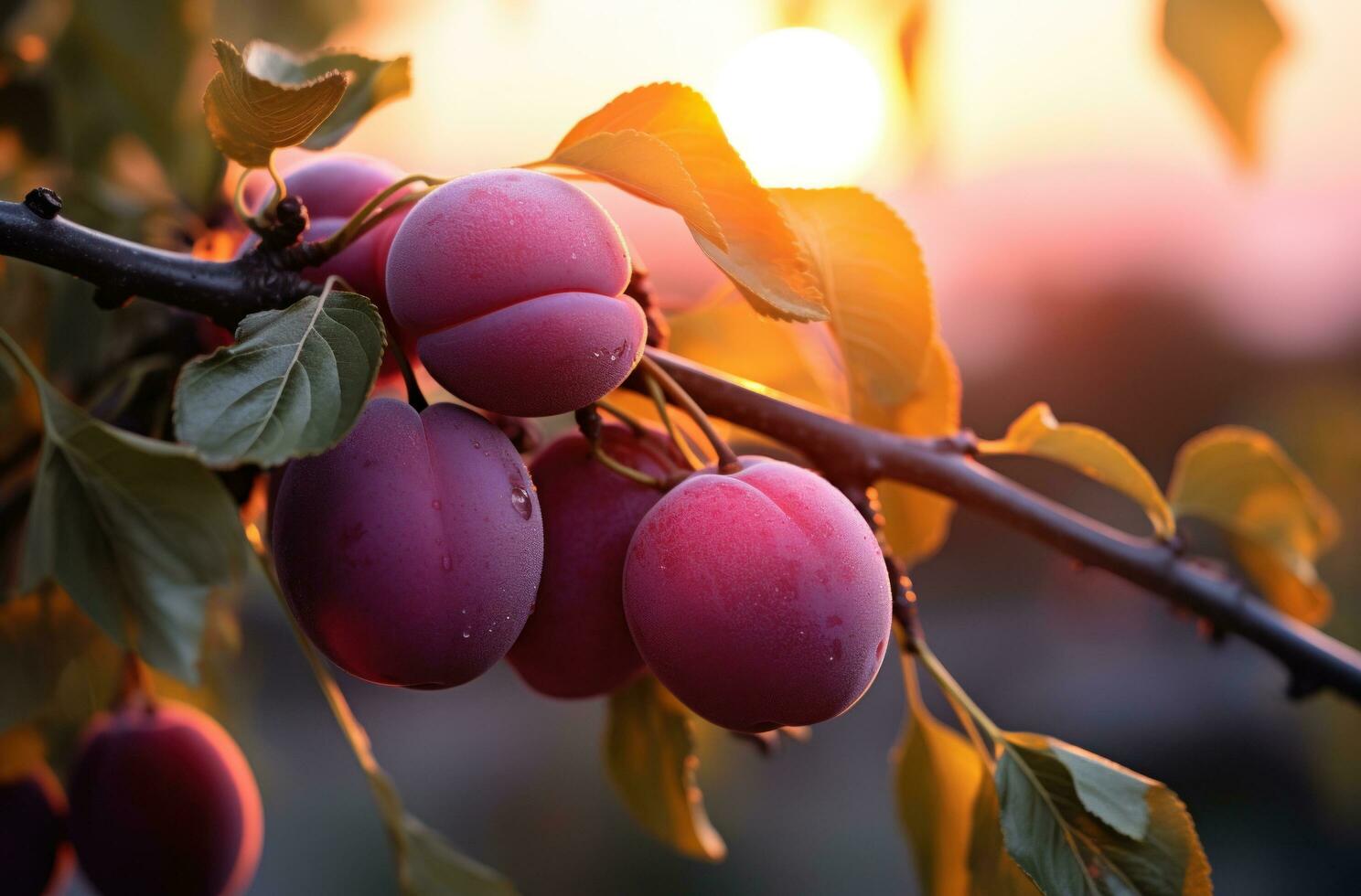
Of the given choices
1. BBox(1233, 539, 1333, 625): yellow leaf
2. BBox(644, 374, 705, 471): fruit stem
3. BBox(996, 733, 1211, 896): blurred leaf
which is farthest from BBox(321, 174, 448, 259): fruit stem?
BBox(1233, 539, 1333, 625): yellow leaf

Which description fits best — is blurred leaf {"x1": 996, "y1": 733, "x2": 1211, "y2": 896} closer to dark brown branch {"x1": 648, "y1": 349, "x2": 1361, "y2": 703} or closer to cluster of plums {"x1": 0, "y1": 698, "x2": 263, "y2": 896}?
dark brown branch {"x1": 648, "y1": 349, "x2": 1361, "y2": 703}

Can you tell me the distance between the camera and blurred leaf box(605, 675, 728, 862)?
1.85ft

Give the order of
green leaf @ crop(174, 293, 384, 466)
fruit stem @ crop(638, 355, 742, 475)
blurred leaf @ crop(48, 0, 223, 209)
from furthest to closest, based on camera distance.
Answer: blurred leaf @ crop(48, 0, 223, 209) → fruit stem @ crop(638, 355, 742, 475) → green leaf @ crop(174, 293, 384, 466)

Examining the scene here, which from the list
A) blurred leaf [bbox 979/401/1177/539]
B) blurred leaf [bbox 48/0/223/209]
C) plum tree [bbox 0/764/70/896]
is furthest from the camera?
blurred leaf [bbox 48/0/223/209]

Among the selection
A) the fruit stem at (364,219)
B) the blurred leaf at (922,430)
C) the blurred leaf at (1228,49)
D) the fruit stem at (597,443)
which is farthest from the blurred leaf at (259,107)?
the blurred leaf at (1228,49)

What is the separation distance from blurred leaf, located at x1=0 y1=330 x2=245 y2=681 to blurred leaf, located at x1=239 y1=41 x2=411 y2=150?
0.19 m

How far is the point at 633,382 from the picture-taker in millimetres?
467

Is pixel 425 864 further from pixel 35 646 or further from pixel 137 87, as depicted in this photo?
pixel 137 87

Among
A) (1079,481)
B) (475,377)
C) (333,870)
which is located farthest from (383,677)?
(1079,481)

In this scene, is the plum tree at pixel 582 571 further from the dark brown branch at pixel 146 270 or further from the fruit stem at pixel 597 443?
the dark brown branch at pixel 146 270

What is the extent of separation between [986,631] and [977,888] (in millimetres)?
5006

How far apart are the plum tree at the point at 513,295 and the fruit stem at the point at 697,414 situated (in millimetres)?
63

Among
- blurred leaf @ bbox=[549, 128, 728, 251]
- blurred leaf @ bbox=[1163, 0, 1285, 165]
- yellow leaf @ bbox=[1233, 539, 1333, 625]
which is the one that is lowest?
yellow leaf @ bbox=[1233, 539, 1333, 625]

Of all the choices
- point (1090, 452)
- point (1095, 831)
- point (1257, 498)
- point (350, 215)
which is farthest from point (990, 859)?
point (350, 215)
